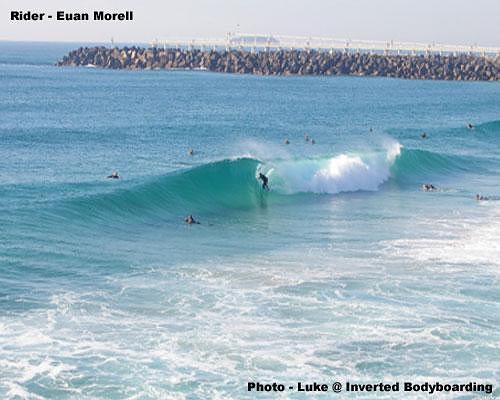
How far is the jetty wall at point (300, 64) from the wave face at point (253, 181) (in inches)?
3650

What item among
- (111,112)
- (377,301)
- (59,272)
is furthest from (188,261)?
(111,112)

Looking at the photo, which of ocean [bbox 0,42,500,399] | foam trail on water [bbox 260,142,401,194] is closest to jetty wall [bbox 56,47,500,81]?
ocean [bbox 0,42,500,399]

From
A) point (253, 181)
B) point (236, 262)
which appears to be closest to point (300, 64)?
point (253, 181)

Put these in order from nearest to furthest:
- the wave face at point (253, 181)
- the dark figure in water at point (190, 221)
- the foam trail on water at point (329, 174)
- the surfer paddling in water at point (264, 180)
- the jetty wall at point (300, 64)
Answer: the dark figure in water at point (190, 221) → the wave face at point (253, 181) → the surfer paddling in water at point (264, 180) → the foam trail on water at point (329, 174) → the jetty wall at point (300, 64)

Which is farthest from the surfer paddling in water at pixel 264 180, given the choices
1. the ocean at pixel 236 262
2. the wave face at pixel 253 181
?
the ocean at pixel 236 262

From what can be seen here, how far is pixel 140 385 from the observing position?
1688 cm

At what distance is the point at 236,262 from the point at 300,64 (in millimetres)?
119373

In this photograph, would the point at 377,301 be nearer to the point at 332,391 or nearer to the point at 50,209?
the point at 332,391

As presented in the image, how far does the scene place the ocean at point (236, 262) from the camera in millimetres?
17797

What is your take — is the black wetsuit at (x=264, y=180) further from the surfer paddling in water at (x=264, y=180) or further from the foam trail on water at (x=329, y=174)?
the foam trail on water at (x=329, y=174)

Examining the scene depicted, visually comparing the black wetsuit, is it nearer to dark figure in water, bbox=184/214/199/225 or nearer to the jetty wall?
dark figure in water, bbox=184/214/199/225

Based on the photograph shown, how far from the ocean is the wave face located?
4.6 inches

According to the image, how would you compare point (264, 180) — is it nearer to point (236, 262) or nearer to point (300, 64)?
point (236, 262)

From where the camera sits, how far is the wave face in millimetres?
34188
